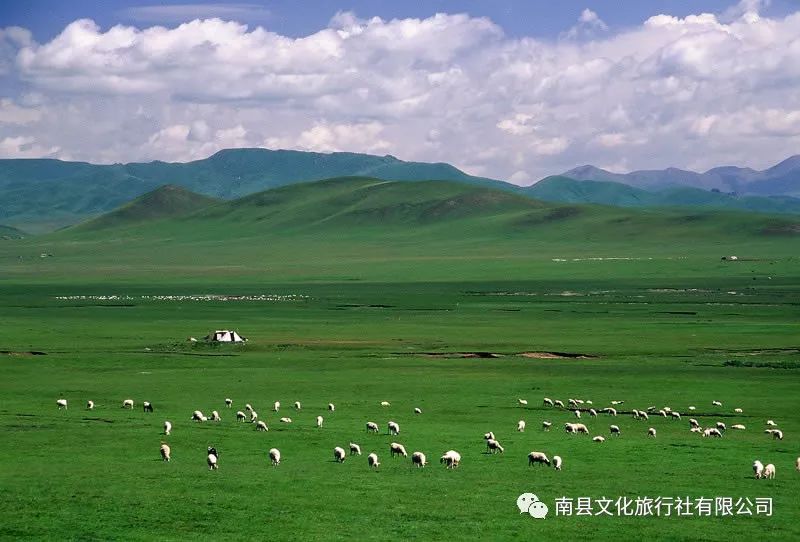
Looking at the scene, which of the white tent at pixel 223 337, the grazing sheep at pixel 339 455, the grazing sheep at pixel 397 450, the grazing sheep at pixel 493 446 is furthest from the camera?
the white tent at pixel 223 337

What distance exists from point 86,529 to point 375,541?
6502mm

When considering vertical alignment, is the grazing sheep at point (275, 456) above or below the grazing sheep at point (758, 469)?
above

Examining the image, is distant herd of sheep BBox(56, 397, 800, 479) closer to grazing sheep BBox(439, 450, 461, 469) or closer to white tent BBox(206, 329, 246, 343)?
grazing sheep BBox(439, 450, 461, 469)

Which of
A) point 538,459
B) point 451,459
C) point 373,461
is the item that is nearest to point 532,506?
point 451,459

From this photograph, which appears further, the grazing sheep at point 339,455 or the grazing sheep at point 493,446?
the grazing sheep at point 493,446

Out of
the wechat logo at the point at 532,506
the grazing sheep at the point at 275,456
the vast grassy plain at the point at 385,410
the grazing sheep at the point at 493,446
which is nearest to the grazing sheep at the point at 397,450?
the vast grassy plain at the point at 385,410

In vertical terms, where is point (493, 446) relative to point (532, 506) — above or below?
below

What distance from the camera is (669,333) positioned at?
3088 inches

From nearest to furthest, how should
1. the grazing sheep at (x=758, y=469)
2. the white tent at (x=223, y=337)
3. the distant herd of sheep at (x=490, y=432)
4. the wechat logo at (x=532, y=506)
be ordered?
the wechat logo at (x=532, y=506), the grazing sheep at (x=758, y=469), the distant herd of sheep at (x=490, y=432), the white tent at (x=223, y=337)

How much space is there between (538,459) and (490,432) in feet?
19.3

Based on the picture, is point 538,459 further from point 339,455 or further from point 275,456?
point 275,456

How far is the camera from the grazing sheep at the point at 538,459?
3134cm

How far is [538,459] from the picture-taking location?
31.5 meters

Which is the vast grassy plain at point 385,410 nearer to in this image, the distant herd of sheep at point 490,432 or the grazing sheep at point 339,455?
the distant herd of sheep at point 490,432
